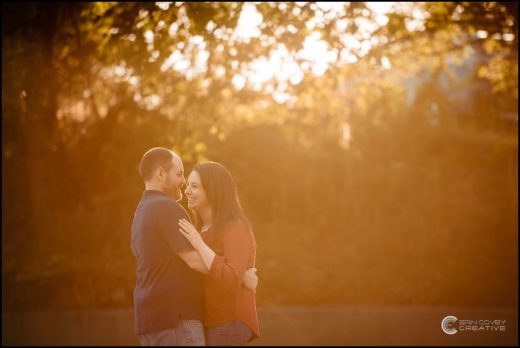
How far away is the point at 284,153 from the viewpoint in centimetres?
1770

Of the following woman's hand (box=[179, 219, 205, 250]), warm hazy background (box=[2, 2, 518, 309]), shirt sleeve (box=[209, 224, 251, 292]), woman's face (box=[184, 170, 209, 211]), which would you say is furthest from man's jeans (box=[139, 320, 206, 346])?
warm hazy background (box=[2, 2, 518, 309])

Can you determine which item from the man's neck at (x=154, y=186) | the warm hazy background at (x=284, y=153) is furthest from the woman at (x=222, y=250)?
the warm hazy background at (x=284, y=153)

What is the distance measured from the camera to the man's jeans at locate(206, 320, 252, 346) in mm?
3260

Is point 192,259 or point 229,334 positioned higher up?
point 192,259

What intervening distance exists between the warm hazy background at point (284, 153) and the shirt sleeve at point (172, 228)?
6314 mm

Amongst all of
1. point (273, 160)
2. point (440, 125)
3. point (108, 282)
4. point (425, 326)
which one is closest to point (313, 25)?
point (425, 326)

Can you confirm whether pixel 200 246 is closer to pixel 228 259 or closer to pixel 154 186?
pixel 228 259

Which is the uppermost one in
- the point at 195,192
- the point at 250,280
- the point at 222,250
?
the point at 195,192

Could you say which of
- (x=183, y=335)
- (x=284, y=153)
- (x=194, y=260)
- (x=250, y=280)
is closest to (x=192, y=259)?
(x=194, y=260)

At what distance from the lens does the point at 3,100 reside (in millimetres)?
12289

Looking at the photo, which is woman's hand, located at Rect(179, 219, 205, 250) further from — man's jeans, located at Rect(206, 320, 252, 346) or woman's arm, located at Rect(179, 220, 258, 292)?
man's jeans, located at Rect(206, 320, 252, 346)

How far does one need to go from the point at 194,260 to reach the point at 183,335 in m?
0.40

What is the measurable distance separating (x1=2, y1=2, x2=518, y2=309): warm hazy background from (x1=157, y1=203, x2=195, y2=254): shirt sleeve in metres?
6.31

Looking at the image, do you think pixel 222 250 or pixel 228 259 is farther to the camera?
pixel 222 250
